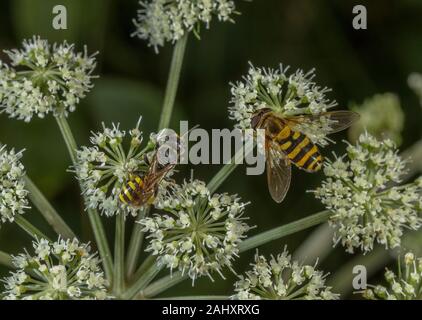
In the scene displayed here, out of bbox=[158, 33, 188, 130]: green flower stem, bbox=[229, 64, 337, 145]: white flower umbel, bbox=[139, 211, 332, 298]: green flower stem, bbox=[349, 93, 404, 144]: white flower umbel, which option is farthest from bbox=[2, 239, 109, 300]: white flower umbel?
bbox=[349, 93, 404, 144]: white flower umbel

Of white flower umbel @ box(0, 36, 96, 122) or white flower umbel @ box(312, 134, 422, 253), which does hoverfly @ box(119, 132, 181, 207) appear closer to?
white flower umbel @ box(0, 36, 96, 122)

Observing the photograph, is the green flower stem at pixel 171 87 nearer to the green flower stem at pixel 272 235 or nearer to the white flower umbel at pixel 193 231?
the white flower umbel at pixel 193 231

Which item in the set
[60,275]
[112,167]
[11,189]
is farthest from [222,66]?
[60,275]

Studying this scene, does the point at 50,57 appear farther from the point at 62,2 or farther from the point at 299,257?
the point at 299,257

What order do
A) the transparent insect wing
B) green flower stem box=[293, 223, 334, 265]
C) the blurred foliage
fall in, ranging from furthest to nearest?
the blurred foliage → green flower stem box=[293, 223, 334, 265] → the transparent insect wing

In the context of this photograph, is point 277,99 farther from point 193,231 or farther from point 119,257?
point 119,257

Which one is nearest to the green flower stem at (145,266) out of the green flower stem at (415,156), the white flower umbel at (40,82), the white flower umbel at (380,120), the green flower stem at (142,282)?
the green flower stem at (142,282)

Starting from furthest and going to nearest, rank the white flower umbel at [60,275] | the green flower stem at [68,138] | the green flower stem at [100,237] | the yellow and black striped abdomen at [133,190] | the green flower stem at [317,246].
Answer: the green flower stem at [317,246] < the green flower stem at [68,138] < the green flower stem at [100,237] < the yellow and black striped abdomen at [133,190] < the white flower umbel at [60,275]
